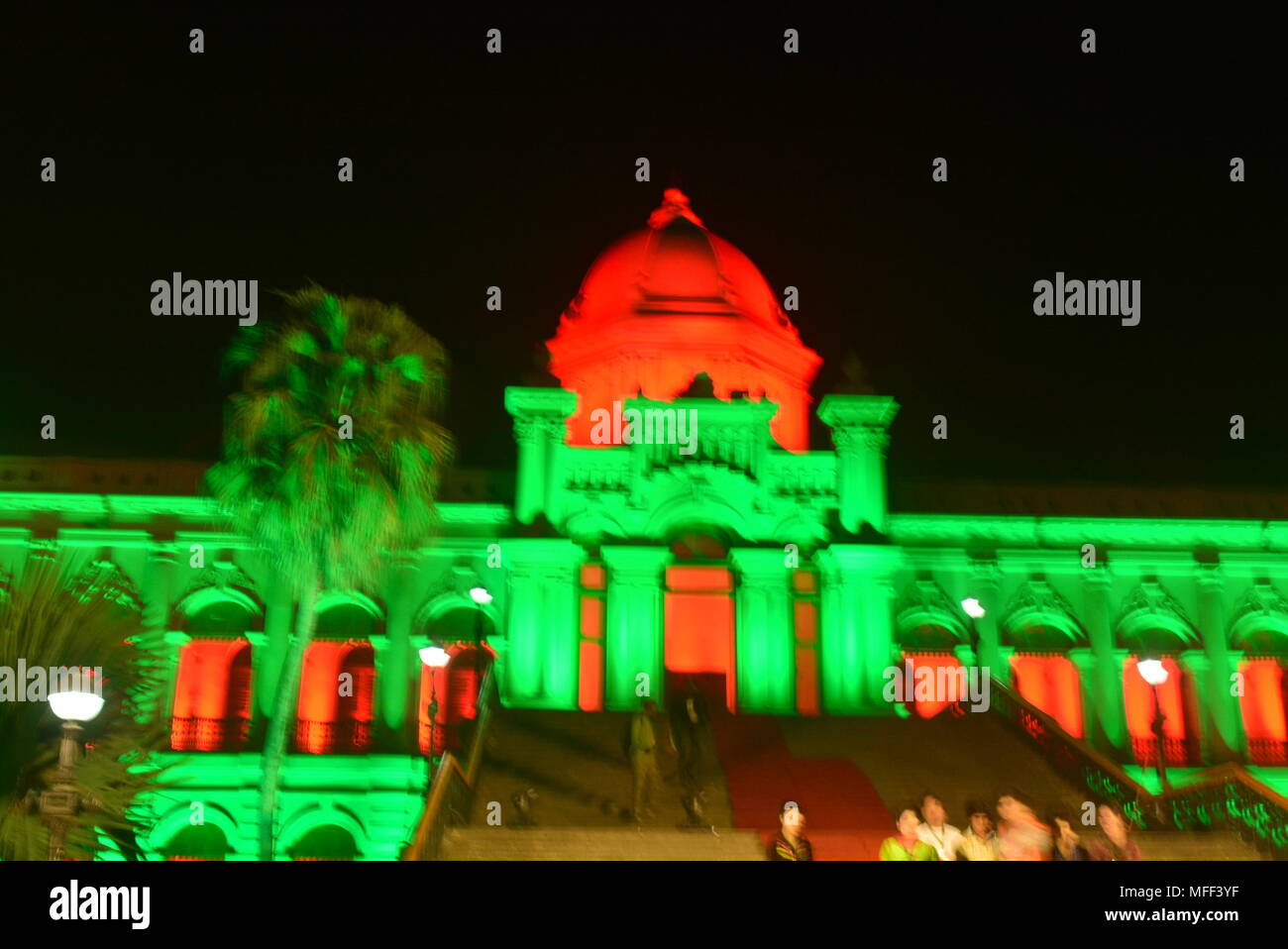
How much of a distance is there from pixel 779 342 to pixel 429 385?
54.5 ft

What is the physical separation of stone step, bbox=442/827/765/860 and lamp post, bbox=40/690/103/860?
6.69 metres

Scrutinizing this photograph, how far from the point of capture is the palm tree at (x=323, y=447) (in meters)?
25.5

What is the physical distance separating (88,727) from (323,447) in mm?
8398

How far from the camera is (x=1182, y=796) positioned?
80.0ft

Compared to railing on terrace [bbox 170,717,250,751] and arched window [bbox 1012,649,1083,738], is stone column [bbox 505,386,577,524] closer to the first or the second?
railing on terrace [bbox 170,717,250,751]

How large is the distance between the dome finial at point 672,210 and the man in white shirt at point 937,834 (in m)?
30.5

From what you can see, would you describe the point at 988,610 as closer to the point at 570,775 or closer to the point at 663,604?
the point at 663,604

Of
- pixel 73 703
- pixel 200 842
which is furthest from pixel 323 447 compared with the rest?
pixel 200 842

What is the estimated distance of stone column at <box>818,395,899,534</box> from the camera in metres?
35.4

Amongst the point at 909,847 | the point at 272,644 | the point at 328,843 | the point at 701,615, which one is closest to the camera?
the point at 909,847

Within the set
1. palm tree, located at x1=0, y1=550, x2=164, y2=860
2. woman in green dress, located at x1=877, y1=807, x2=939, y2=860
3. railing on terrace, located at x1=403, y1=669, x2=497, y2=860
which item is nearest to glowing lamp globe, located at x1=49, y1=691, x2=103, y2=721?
palm tree, located at x1=0, y1=550, x2=164, y2=860

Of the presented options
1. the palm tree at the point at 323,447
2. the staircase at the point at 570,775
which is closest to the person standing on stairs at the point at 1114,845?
the staircase at the point at 570,775
